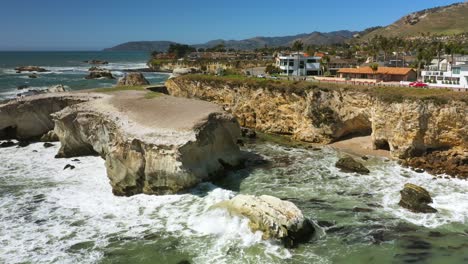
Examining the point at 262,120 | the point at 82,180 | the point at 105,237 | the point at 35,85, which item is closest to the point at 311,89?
the point at 262,120

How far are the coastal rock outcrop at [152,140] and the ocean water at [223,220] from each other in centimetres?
136

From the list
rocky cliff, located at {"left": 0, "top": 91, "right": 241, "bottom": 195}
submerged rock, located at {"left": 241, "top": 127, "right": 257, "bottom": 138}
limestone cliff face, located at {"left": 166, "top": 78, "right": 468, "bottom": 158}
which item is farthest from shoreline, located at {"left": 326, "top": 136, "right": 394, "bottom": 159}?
rocky cliff, located at {"left": 0, "top": 91, "right": 241, "bottom": 195}

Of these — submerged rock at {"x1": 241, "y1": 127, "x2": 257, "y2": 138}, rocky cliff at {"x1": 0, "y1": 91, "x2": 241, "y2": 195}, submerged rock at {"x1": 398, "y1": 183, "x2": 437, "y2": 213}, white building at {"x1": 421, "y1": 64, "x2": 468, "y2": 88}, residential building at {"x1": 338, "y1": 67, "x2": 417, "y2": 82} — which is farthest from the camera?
residential building at {"x1": 338, "y1": 67, "x2": 417, "y2": 82}

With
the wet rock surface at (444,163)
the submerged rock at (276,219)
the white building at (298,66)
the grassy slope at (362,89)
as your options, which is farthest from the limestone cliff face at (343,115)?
the white building at (298,66)

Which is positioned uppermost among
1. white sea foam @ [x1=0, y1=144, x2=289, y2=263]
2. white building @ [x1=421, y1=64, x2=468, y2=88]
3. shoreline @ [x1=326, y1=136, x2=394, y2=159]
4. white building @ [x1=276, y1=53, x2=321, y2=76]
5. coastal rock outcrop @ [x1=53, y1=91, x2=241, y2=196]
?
white building @ [x1=276, y1=53, x2=321, y2=76]

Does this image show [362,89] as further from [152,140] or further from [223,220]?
[223,220]

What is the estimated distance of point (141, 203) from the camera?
2911cm

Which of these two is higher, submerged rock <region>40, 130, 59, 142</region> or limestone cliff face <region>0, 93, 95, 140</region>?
limestone cliff face <region>0, 93, 95, 140</region>

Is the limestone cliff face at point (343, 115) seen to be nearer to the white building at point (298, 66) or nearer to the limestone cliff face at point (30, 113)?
the limestone cliff face at point (30, 113)

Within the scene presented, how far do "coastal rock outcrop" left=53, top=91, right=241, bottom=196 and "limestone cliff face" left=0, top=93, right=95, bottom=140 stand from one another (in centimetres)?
811

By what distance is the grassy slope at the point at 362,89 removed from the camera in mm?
37825

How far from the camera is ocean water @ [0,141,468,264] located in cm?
2192

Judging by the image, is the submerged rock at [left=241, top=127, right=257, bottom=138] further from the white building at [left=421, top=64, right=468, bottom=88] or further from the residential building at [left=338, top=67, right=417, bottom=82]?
the white building at [left=421, top=64, right=468, bottom=88]

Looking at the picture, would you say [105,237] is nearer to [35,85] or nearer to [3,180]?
[3,180]
